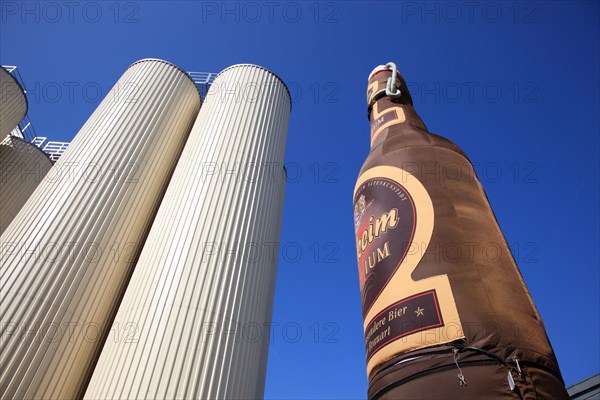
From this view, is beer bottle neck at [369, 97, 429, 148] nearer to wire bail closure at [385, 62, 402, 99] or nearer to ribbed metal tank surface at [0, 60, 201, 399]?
wire bail closure at [385, 62, 402, 99]

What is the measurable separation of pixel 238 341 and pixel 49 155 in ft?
52.9

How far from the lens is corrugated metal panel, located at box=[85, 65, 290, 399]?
582 cm

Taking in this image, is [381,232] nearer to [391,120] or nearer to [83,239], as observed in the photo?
[391,120]

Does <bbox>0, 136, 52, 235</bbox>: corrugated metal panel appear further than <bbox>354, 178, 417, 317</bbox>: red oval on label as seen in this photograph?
Yes

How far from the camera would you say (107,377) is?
19.4 ft

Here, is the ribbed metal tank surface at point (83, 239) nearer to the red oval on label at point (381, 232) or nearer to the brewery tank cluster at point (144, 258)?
the brewery tank cluster at point (144, 258)

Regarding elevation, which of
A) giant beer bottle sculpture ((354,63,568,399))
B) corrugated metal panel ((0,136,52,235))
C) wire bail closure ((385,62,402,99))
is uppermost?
corrugated metal panel ((0,136,52,235))

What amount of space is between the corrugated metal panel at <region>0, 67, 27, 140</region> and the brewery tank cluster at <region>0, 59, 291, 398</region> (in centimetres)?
550

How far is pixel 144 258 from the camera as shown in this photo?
7.71 meters

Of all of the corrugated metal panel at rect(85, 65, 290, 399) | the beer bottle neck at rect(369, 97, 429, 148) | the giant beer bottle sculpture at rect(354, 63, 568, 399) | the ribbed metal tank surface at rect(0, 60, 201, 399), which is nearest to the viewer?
the giant beer bottle sculpture at rect(354, 63, 568, 399)

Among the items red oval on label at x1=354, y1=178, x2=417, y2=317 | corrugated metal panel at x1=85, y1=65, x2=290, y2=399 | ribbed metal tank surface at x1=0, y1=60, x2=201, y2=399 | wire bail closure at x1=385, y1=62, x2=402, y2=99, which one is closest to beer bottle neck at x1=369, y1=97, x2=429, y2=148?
wire bail closure at x1=385, y1=62, x2=402, y2=99

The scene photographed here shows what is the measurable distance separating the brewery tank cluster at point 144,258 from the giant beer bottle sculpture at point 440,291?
9.36ft

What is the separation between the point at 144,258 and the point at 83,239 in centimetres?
142

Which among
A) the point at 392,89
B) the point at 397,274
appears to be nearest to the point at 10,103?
the point at 392,89
